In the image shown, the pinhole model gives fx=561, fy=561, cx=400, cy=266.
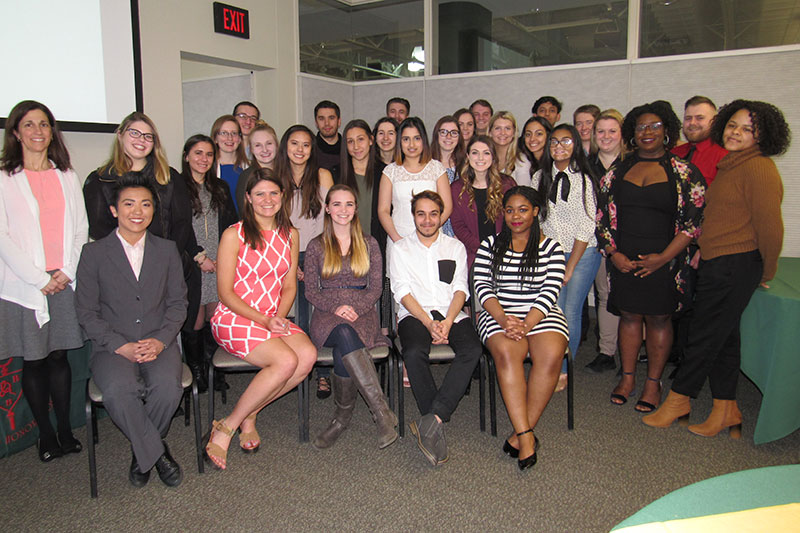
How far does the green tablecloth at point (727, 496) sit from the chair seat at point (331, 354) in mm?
1923

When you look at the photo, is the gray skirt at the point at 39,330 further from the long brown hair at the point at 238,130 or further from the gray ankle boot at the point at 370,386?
the long brown hair at the point at 238,130

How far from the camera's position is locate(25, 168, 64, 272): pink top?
105 inches

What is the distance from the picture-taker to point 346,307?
3031 millimetres

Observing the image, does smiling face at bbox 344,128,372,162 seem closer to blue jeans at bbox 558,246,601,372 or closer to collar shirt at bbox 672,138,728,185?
blue jeans at bbox 558,246,601,372

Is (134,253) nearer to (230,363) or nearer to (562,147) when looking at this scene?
(230,363)

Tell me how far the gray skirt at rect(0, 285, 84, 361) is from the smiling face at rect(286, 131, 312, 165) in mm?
1421

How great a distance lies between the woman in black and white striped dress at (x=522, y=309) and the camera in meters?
2.84

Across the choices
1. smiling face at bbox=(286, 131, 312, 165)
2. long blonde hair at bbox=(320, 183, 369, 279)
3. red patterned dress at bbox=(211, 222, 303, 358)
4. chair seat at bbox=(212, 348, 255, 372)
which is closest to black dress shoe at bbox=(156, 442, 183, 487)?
chair seat at bbox=(212, 348, 255, 372)

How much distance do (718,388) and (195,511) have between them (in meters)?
2.67

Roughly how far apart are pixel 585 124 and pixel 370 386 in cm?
252

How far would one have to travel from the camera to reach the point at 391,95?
6.38 metres

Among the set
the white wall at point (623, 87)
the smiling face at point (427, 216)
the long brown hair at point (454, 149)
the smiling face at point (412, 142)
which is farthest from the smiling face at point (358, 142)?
the white wall at point (623, 87)

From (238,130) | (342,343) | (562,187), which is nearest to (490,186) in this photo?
(562,187)

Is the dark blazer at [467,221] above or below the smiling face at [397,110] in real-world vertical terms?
below
